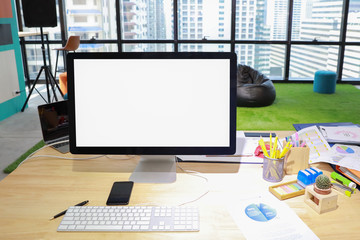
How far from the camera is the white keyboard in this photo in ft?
3.21

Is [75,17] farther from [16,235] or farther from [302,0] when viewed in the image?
[16,235]

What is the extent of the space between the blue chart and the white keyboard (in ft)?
0.55

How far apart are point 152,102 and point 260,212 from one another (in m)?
0.54

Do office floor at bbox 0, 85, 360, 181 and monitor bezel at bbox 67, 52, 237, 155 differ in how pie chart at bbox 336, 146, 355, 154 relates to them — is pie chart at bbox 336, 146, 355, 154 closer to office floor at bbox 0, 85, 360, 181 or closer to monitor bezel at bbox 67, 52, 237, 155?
monitor bezel at bbox 67, 52, 237, 155

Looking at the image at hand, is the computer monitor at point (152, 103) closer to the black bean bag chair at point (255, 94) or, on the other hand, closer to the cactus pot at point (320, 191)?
the cactus pot at point (320, 191)

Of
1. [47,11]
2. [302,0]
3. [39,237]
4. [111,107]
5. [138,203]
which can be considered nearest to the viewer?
[39,237]

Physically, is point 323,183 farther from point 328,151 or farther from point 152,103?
point 152,103

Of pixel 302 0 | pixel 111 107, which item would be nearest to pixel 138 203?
pixel 111 107

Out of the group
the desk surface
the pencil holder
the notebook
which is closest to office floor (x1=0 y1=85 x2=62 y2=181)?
the notebook

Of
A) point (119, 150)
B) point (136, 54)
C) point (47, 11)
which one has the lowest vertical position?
point (119, 150)

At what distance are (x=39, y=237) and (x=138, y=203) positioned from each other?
31cm

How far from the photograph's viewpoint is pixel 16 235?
965 millimetres

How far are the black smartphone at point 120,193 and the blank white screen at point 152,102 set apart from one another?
0.48ft

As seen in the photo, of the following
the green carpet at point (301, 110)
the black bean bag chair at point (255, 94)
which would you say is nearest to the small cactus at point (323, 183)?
the green carpet at point (301, 110)
